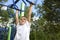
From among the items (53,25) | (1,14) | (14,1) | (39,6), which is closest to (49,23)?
(53,25)

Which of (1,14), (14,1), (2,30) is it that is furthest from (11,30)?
(1,14)

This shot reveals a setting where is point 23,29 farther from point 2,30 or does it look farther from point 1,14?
point 1,14

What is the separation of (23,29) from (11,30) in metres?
4.48

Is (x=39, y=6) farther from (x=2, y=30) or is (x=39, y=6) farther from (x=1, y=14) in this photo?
(x=2, y=30)

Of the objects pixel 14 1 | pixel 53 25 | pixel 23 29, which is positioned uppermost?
pixel 14 1

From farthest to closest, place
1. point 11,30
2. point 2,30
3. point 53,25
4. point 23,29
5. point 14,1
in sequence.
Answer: point 53,25 < point 2,30 < point 11,30 < point 14,1 < point 23,29

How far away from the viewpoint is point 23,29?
188 inches

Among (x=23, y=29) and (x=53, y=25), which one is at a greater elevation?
(x=23, y=29)

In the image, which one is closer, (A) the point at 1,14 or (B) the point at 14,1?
(B) the point at 14,1

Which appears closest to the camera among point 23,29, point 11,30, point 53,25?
point 23,29

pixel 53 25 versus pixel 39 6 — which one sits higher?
pixel 39 6

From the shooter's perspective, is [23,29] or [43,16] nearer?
[23,29]

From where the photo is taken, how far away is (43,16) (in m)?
19.8

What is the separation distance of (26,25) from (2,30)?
5.48m
